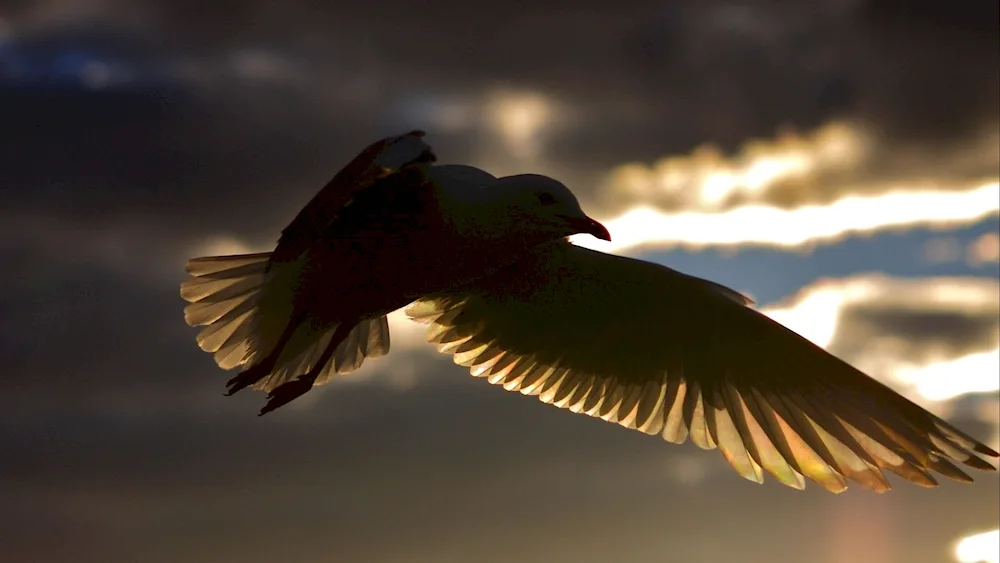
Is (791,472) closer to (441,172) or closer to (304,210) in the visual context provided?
(441,172)

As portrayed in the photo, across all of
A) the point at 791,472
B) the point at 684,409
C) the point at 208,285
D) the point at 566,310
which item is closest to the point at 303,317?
the point at 208,285

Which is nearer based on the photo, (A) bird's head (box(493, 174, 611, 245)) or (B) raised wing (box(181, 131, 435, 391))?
(A) bird's head (box(493, 174, 611, 245))

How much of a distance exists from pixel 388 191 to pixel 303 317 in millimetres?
1028

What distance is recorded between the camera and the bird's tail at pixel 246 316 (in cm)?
603

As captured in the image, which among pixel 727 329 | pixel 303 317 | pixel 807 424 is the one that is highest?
pixel 727 329

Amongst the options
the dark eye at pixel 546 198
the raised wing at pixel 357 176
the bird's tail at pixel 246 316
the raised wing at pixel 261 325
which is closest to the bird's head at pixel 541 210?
the dark eye at pixel 546 198

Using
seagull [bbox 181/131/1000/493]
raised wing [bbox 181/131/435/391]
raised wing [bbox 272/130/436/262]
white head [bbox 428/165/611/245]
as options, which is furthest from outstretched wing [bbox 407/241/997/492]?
raised wing [bbox 272/130/436/262]

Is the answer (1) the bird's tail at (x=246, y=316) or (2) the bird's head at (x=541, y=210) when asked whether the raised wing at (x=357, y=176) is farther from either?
(1) the bird's tail at (x=246, y=316)

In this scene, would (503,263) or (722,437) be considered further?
(722,437)

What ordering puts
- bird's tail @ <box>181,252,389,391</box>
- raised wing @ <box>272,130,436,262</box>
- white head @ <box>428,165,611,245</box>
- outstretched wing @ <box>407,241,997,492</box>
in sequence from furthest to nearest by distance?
bird's tail @ <box>181,252,389,391</box> → outstretched wing @ <box>407,241,997,492</box> → white head @ <box>428,165,611,245</box> → raised wing @ <box>272,130,436,262</box>

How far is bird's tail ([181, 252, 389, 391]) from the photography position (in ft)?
19.8

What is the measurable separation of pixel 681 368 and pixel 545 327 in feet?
2.70

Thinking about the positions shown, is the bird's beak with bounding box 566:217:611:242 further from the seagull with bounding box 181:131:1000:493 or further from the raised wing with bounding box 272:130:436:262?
the raised wing with bounding box 272:130:436:262

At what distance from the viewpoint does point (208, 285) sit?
6191 mm
